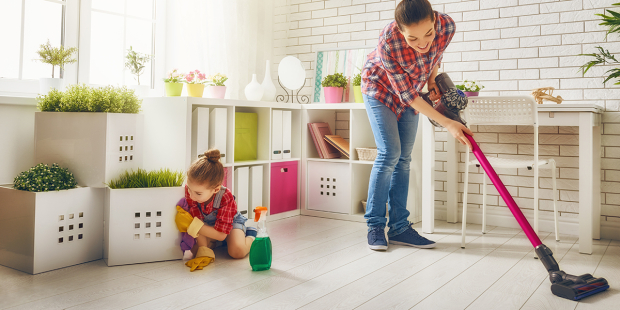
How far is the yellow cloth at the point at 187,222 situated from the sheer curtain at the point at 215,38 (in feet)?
4.71

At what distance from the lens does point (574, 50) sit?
2.73 meters

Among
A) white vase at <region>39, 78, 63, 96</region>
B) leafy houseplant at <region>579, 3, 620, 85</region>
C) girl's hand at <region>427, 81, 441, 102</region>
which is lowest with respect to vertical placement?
girl's hand at <region>427, 81, 441, 102</region>

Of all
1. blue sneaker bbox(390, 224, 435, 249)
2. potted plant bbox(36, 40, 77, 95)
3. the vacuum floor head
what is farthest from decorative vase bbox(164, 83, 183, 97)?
the vacuum floor head

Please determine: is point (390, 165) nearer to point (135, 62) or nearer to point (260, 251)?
point (260, 251)

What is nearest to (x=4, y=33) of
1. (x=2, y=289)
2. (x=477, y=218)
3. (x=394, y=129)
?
(x=2, y=289)

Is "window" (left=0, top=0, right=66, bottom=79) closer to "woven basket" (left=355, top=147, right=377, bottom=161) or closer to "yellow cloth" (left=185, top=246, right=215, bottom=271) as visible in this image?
"yellow cloth" (left=185, top=246, right=215, bottom=271)

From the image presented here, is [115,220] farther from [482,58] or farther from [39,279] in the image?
[482,58]

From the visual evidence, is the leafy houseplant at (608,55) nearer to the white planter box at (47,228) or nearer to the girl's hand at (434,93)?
the girl's hand at (434,93)

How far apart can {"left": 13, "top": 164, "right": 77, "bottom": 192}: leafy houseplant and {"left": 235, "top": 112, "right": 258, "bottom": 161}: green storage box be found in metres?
1.12

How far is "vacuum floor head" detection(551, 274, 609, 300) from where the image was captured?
163 centimetres

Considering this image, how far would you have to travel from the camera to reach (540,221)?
289cm

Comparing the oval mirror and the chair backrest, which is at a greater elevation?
the oval mirror

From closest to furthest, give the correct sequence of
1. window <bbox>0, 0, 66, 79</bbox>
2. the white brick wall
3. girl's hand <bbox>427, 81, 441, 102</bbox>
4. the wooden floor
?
1. the wooden floor
2. girl's hand <bbox>427, 81, 441, 102</bbox>
3. window <bbox>0, 0, 66, 79</bbox>
4. the white brick wall

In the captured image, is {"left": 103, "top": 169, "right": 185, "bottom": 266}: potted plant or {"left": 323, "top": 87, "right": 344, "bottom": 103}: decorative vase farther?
{"left": 323, "top": 87, "right": 344, "bottom": 103}: decorative vase
